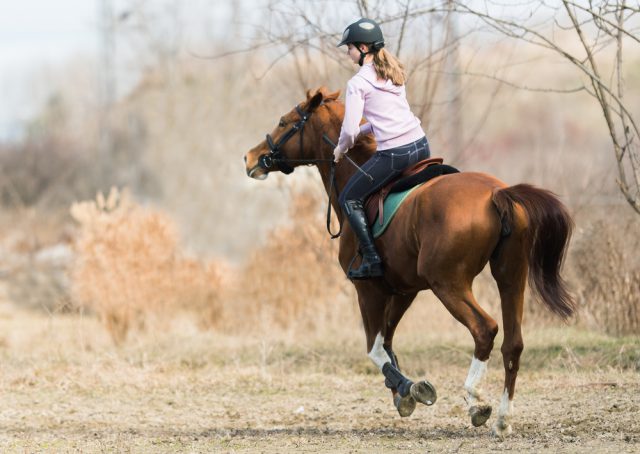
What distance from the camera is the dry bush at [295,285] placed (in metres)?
14.3

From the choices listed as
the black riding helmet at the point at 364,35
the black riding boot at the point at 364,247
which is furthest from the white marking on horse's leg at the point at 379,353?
the black riding helmet at the point at 364,35

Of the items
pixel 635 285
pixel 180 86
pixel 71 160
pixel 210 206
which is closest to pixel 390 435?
pixel 635 285

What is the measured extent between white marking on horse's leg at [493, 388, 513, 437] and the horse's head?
2.44 metres

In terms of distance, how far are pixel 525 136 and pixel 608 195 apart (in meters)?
51.9

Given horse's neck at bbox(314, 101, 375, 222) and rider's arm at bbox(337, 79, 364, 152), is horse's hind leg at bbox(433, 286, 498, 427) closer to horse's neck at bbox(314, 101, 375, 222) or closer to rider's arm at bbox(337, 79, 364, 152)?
rider's arm at bbox(337, 79, 364, 152)

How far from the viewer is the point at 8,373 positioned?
10984mm

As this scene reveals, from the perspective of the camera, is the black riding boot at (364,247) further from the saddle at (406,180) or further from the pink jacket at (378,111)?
the pink jacket at (378,111)

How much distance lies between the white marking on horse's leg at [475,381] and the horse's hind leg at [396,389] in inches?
13.3

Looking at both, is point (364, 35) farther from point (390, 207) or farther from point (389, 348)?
point (389, 348)

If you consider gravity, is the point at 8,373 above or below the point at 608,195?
below

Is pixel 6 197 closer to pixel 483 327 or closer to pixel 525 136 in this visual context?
pixel 483 327

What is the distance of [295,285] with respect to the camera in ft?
49.9

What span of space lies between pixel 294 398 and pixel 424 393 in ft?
8.71

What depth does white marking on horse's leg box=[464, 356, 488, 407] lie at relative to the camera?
6.95m
